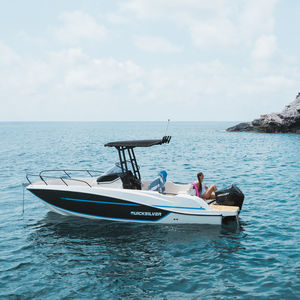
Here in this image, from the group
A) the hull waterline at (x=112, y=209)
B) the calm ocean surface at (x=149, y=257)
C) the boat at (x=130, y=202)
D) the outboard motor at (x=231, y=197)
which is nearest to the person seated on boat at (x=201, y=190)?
the boat at (x=130, y=202)

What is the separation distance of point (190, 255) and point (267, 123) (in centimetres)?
7056

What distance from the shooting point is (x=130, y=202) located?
11875mm

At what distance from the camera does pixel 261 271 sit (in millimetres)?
8781

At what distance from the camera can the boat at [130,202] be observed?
38.5 feet

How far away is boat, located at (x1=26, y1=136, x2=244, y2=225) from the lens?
38.5ft

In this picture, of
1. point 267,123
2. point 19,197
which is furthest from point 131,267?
point 267,123

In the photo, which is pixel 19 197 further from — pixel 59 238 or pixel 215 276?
pixel 215 276

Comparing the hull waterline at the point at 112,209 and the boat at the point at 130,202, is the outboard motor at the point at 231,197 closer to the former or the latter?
the boat at the point at 130,202
